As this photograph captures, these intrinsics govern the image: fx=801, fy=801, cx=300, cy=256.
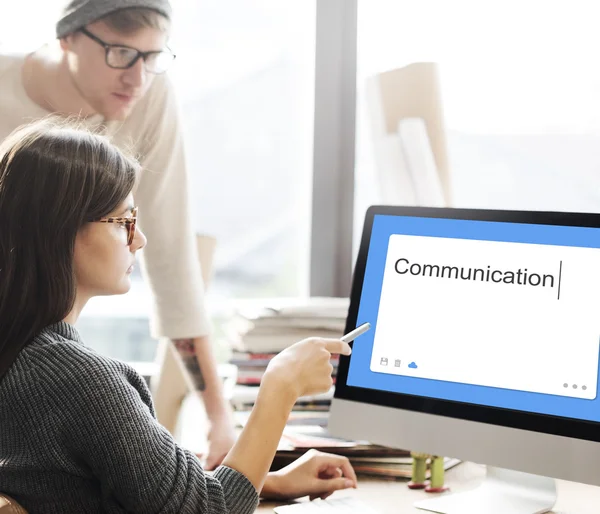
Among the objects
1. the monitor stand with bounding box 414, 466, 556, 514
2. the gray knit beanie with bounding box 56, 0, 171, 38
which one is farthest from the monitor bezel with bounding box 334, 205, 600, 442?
the gray knit beanie with bounding box 56, 0, 171, 38

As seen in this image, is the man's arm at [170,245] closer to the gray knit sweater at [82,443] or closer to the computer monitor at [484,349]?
the computer monitor at [484,349]

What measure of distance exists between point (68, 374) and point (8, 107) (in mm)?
789

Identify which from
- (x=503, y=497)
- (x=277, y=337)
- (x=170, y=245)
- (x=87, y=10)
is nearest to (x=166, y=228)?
(x=170, y=245)

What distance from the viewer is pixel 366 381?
4.36ft

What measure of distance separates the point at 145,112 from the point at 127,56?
198mm

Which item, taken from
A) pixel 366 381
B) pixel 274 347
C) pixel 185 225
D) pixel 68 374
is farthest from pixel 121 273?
pixel 274 347

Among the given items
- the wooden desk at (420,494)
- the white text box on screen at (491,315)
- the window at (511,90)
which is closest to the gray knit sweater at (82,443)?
the wooden desk at (420,494)

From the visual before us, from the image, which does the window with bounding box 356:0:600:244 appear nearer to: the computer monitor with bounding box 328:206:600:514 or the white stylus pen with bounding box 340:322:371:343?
the computer monitor with bounding box 328:206:600:514

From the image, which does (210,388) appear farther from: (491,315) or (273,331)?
(491,315)

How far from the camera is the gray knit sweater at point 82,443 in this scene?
96 centimetres

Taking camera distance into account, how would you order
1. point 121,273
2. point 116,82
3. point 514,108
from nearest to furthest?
point 121,273
point 116,82
point 514,108

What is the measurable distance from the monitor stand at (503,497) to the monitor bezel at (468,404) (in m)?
0.13

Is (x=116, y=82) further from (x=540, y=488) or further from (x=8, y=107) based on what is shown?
(x=540, y=488)

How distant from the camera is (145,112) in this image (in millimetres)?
1692
